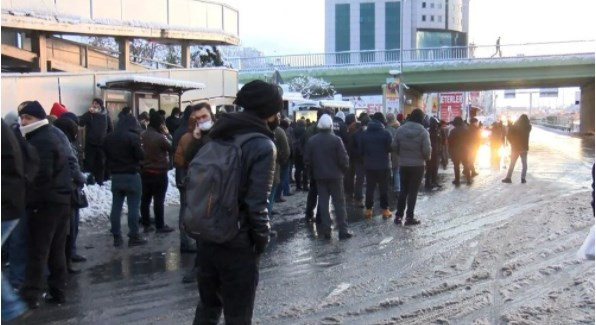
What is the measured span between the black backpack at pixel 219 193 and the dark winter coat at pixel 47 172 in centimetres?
264

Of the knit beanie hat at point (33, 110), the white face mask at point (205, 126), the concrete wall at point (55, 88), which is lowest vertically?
the white face mask at point (205, 126)

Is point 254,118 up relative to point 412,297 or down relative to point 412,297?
up

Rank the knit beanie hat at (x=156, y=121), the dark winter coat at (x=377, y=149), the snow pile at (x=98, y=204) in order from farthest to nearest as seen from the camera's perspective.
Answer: the dark winter coat at (x=377, y=149) → the snow pile at (x=98, y=204) → the knit beanie hat at (x=156, y=121)

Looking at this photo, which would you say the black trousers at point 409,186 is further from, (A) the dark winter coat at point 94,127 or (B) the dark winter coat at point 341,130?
(A) the dark winter coat at point 94,127

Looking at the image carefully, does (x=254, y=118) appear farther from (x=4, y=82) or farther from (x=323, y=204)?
(x=4, y=82)

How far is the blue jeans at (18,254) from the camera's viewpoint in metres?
6.59

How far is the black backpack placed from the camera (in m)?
4.14

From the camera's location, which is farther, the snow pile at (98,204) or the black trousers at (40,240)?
the snow pile at (98,204)

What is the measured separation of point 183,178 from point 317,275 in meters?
2.06

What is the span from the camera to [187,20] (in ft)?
77.1

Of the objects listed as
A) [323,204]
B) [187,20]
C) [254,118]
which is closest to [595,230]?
[254,118]

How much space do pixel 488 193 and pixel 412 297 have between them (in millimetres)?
Answer: 9159

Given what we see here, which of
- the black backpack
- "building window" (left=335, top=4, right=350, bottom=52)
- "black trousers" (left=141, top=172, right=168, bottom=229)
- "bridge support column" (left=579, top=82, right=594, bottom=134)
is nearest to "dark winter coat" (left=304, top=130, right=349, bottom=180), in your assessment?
"black trousers" (left=141, top=172, right=168, bottom=229)

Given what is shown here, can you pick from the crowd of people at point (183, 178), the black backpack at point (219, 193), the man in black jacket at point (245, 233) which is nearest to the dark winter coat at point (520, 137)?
the crowd of people at point (183, 178)
